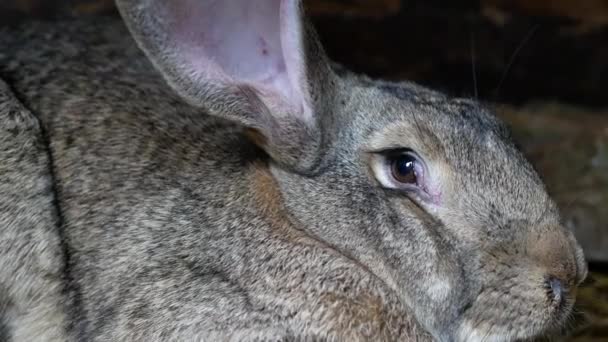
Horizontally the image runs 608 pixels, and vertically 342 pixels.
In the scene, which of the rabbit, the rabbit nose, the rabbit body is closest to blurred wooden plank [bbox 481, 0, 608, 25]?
the rabbit

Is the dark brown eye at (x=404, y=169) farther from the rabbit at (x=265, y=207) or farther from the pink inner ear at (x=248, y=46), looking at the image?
the pink inner ear at (x=248, y=46)

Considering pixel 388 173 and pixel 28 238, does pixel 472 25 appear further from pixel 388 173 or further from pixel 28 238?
pixel 28 238

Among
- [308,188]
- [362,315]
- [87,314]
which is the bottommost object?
[87,314]

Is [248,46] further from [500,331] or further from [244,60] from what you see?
[500,331]

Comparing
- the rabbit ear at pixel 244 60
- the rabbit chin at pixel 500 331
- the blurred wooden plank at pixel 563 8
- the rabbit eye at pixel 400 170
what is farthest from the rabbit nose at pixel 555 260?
the blurred wooden plank at pixel 563 8

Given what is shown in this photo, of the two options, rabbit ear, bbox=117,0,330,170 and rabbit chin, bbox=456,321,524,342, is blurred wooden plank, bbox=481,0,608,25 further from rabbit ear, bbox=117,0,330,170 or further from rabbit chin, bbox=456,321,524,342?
rabbit chin, bbox=456,321,524,342

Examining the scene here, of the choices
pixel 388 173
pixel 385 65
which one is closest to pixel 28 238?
pixel 388 173

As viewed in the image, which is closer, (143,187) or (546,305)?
(546,305)

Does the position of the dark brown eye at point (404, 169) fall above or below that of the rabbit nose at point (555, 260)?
above
